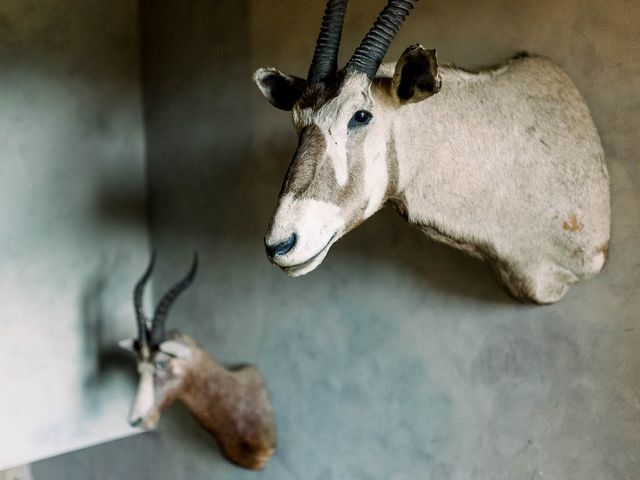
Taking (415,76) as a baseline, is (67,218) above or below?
below

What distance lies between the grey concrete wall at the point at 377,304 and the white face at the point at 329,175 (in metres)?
0.74

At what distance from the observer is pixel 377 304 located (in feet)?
9.58

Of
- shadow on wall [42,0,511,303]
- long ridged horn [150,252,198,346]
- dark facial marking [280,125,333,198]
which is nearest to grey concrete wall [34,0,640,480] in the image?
shadow on wall [42,0,511,303]

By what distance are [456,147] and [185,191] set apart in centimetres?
196

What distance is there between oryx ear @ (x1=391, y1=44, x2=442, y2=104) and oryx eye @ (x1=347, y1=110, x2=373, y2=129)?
3.5 inches

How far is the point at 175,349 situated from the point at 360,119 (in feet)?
5.72

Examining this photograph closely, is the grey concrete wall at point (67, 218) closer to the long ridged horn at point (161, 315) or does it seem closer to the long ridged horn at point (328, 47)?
the long ridged horn at point (161, 315)

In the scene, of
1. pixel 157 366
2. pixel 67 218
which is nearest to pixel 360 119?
pixel 157 366

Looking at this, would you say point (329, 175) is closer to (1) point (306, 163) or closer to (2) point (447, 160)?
(1) point (306, 163)

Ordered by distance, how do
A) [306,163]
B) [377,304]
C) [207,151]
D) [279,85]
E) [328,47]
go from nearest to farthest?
[306,163] < [328,47] < [279,85] < [377,304] < [207,151]

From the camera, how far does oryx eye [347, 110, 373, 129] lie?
1964mm

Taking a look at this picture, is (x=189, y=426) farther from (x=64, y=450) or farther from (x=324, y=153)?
(x=324, y=153)

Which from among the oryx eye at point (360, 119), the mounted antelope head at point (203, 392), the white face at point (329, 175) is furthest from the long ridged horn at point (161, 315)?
the oryx eye at point (360, 119)

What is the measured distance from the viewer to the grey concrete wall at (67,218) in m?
3.54
